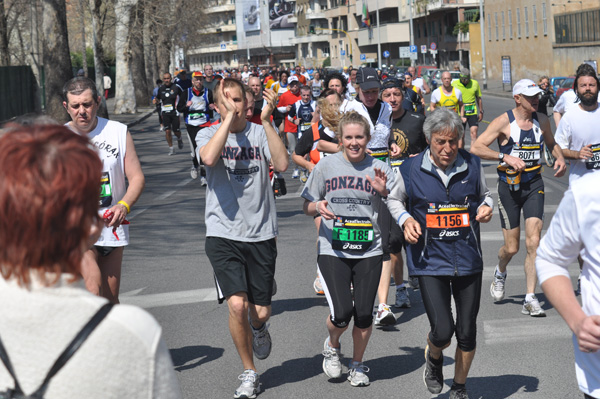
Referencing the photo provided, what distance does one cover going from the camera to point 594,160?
7859mm

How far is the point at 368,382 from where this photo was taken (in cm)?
588

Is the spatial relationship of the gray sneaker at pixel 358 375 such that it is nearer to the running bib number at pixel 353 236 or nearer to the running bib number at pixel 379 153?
the running bib number at pixel 353 236

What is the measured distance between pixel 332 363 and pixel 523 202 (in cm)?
281

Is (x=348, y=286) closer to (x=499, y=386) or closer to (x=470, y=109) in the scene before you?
(x=499, y=386)

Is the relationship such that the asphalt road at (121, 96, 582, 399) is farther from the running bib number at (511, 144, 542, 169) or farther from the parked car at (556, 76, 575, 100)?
the parked car at (556, 76, 575, 100)

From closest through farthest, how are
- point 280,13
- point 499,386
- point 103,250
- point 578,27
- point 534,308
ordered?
1. point 103,250
2. point 499,386
3. point 534,308
4. point 578,27
5. point 280,13

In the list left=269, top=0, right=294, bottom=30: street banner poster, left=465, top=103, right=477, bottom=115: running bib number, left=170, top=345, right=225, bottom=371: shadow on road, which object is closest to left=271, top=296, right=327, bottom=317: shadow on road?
left=170, top=345, right=225, bottom=371: shadow on road

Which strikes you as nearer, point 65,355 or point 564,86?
point 65,355

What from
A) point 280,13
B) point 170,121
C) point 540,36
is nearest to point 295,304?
point 170,121

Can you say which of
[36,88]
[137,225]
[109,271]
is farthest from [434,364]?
[36,88]

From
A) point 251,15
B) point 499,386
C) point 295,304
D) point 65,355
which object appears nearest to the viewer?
point 65,355

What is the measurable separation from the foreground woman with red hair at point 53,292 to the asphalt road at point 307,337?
3.75 metres

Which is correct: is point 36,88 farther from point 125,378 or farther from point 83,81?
point 125,378

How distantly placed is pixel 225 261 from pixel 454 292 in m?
1.41
